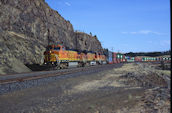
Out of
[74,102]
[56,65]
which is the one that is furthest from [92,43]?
[74,102]

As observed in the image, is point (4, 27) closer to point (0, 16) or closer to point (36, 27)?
point (0, 16)

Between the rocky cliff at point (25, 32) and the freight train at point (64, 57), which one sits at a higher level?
the rocky cliff at point (25, 32)

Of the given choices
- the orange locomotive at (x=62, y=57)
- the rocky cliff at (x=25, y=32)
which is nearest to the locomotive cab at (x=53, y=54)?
the orange locomotive at (x=62, y=57)

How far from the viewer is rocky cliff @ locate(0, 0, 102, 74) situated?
2701 centimetres

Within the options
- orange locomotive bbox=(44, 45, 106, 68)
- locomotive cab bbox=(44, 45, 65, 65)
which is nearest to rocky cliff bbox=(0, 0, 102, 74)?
locomotive cab bbox=(44, 45, 65, 65)

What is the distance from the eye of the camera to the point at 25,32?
3988 cm

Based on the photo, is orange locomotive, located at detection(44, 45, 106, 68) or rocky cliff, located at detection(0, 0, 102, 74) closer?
orange locomotive, located at detection(44, 45, 106, 68)

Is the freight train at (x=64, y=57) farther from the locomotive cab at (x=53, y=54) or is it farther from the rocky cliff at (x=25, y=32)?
the rocky cliff at (x=25, y=32)

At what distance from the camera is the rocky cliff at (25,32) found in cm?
2701

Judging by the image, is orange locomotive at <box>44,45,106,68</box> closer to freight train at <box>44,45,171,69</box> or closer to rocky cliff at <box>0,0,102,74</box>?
freight train at <box>44,45,171,69</box>

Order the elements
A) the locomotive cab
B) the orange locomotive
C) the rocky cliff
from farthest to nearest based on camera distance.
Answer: the rocky cliff < the orange locomotive < the locomotive cab

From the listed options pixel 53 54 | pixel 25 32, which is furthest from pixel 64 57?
pixel 25 32

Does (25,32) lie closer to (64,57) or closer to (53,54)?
(64,57)

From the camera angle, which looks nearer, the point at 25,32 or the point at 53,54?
the point at 53,54
